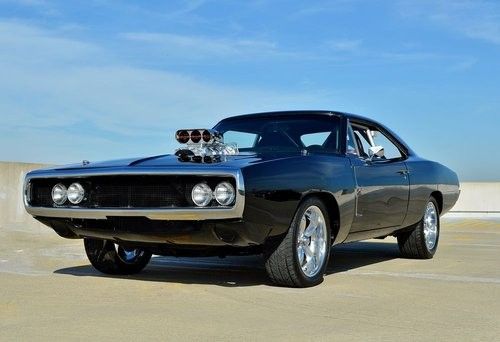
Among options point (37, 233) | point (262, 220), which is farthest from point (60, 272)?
point (37, 233)

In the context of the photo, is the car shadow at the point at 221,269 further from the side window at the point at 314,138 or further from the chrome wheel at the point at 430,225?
the side window at the point at 314,138

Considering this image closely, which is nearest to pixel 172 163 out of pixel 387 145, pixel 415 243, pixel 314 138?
pixel 314 138

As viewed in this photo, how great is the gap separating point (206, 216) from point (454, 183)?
4.63m

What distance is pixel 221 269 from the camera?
267 inches

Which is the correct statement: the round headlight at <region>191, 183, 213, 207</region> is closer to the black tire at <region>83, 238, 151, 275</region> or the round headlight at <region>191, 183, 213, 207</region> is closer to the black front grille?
the black front grille

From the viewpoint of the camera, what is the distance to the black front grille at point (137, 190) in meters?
5.13

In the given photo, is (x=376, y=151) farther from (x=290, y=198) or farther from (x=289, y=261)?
(x=289, y=261)

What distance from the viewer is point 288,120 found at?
6.80 m

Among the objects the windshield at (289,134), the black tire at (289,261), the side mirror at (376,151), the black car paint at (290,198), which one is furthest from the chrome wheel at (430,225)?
the black tire at (289,261)

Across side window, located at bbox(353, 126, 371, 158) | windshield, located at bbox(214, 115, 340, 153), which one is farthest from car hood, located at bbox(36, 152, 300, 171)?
side window, located at bbox(353, 126, 371, 158)

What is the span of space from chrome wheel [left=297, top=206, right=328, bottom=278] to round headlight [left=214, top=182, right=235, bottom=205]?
727mm

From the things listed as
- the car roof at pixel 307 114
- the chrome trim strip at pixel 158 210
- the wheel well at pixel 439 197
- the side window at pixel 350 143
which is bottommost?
the wheel well at pixel 439 197

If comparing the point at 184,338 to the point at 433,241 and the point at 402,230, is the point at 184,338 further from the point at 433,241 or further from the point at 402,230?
the point at 433,241

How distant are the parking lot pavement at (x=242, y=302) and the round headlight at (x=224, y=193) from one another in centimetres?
66
